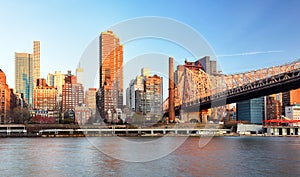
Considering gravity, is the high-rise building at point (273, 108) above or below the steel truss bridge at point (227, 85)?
below

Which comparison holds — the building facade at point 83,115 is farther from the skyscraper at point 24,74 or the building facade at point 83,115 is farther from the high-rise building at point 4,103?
the skyscraper at point 24,74

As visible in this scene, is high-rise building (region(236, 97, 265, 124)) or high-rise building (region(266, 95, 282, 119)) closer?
high-rise building (region(266, 95, 282, 119))

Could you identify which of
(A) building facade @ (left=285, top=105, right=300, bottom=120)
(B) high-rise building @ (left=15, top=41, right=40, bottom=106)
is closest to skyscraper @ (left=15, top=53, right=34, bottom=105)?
(B) high-rise building @ (left=15, top=41, right=40, bottom=106)

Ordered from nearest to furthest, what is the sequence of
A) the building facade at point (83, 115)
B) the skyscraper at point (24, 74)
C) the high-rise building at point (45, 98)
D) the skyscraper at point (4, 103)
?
1. the skyscraper at point (4, 103)
2. the building facade at point (83, 115)
3. the high-rise building at point (45, 98)
4. the skyscraper at point (24, 74)

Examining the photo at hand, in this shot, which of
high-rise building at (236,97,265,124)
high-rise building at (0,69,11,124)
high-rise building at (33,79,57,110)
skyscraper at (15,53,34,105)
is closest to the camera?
high-rise building at (0,69,11,124)

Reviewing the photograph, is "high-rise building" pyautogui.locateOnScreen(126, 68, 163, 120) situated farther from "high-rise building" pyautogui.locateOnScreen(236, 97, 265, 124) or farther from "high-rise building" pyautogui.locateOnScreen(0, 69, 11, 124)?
"high-rise building" pyautogui.locateOnScreen(236, 97, 265, 124)

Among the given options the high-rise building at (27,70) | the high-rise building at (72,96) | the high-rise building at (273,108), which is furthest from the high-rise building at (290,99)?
the high-rise building at (27,70)

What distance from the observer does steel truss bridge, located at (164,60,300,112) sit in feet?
132

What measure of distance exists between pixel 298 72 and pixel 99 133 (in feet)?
133

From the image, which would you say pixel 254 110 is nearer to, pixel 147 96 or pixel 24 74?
pixel 147 96

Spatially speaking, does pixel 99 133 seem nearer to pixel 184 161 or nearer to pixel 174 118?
pixel 174 118

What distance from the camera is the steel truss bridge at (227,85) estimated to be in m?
40.4

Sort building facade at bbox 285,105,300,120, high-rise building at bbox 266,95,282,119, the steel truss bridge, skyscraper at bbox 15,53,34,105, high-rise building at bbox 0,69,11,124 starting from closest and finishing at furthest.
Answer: the steel truss bridge → high-rise building at bbox 0,69,11,124 → building facade at bbox 285,105,300,120 → high-rise building at bbox 266,95,282,119 → skyscraper at bbox 15,53,34,105

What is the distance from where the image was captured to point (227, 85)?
52.6 meters
